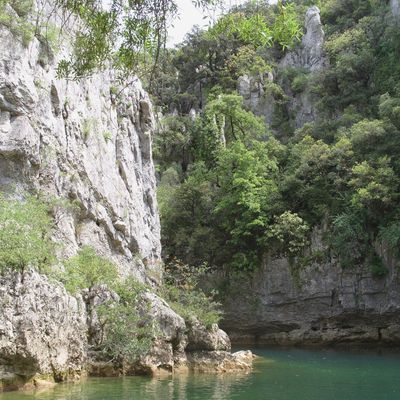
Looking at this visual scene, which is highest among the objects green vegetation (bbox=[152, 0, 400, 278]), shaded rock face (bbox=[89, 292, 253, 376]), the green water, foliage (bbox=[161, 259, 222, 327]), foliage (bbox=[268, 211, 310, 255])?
green vegetation (bbox=[152, 0, 400, 278])

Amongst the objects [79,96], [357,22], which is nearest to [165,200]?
[79,96]

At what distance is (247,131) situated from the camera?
36906 mm

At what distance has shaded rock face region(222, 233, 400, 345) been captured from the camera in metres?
28.1

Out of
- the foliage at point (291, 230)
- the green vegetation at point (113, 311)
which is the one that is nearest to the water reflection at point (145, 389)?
the green vegetation at point (113, 311)

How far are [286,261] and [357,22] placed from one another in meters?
22.2

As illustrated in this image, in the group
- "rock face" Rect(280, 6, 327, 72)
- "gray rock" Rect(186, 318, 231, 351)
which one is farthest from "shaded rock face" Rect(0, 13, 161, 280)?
"rock face" Rect(280, 6, 327, 72)

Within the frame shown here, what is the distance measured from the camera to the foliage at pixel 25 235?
1402 cm

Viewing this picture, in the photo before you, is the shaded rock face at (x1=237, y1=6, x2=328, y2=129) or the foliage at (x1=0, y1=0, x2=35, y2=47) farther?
the shaded rock face at (x1=237, y1=6, x2=328, y2=129)

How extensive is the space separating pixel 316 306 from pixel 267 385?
47.3 ft

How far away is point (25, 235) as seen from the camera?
14766 millimetres

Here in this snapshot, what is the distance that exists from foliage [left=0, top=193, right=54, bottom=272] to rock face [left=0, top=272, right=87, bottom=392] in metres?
0.41

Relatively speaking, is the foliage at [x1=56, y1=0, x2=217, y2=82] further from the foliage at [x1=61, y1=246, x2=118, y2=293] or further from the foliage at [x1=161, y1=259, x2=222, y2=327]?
the foliage at [x1=161, y1=259, x2=222, y2=327]

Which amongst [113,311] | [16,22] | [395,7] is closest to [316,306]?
[113,311]

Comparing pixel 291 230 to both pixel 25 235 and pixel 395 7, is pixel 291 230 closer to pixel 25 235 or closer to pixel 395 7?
pixel 25 235
